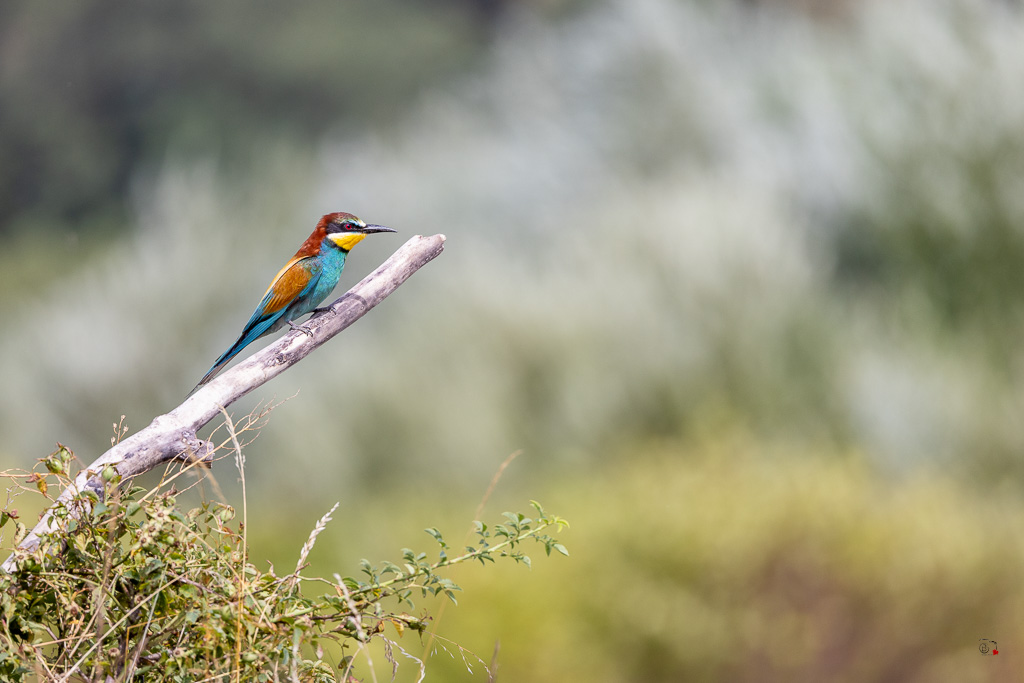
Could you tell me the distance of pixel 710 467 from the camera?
417 cm

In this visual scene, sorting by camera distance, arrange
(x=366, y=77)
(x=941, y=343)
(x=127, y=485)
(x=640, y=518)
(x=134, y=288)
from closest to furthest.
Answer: (x=127, y=485) < (x=640, y=518) < (x=941, y=343) < (x=134, y=288) < (x=366, y=77)

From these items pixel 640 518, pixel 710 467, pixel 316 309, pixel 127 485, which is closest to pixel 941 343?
pixel 710 467

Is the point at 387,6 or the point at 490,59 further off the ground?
the point at 387,6

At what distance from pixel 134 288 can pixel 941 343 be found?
604 cm

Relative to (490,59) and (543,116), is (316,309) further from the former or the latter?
(490,59)

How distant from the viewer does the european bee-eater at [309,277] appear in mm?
2025

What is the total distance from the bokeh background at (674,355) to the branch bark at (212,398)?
190mm

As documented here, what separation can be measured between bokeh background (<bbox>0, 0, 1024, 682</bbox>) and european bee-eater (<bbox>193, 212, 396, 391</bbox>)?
2.61ft

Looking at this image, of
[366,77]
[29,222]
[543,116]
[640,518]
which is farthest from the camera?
[366,77]

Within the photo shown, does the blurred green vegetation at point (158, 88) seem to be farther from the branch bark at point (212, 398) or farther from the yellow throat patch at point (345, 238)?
the branch bark at point (212, 398)

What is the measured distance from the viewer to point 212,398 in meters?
1.51

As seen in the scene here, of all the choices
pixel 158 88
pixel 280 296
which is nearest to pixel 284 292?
pixel 280 296

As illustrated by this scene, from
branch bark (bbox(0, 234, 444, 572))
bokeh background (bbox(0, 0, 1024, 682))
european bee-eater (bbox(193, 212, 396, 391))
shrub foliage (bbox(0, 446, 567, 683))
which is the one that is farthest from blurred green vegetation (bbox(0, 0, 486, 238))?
shrub foliage (bbox(0, 446, 567, 683))

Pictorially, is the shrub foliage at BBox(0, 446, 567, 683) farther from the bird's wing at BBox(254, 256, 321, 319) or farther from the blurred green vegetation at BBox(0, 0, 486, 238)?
the blurred green vegetation at BBox(0, 0, 486, 238)
